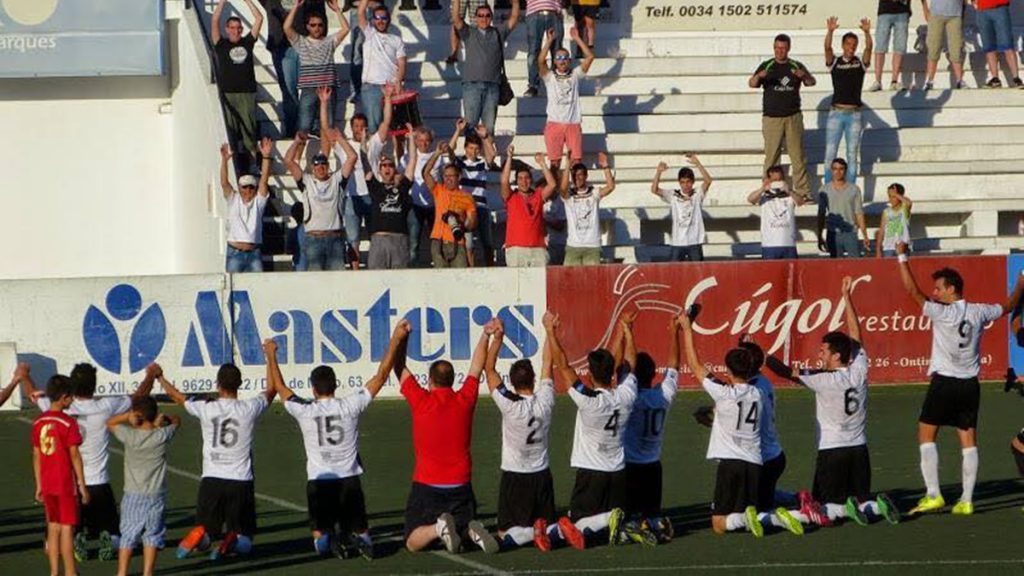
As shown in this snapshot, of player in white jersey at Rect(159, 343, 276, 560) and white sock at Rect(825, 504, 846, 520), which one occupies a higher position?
player in white jersey at Rect(159, 343, 276, 560)

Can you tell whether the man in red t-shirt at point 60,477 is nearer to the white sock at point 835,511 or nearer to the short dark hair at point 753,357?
the short dark hair at point 753,357

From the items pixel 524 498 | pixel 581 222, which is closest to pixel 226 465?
pixel 524 498

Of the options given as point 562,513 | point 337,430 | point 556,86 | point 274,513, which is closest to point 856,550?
point 562,513

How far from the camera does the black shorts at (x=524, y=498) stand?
13.9 meters

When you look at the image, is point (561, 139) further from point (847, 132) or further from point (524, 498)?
point (524, 498)

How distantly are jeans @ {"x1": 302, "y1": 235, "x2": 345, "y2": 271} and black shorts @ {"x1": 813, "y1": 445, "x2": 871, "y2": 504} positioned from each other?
9827 millimetres

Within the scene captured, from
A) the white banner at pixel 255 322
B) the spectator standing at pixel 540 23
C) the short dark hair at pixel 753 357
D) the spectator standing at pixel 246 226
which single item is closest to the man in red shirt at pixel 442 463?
the short dark hair at pixel 753 357

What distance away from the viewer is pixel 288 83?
26.0m

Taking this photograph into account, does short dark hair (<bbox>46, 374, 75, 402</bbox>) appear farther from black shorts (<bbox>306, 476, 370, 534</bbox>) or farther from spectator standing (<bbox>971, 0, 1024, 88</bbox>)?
spectator standing (<bbox>971, 0, 1024, 88</bbox>)

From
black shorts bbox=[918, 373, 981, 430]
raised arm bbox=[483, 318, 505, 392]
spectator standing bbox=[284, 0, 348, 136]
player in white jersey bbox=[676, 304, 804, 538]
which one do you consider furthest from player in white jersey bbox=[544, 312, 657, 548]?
spectator standing bbox=[284, 0, 348, 136]

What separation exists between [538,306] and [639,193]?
4.49m

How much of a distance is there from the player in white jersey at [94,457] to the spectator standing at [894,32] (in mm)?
16496

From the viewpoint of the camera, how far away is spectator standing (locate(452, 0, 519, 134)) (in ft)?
84.9

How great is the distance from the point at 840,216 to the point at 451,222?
498 cm
